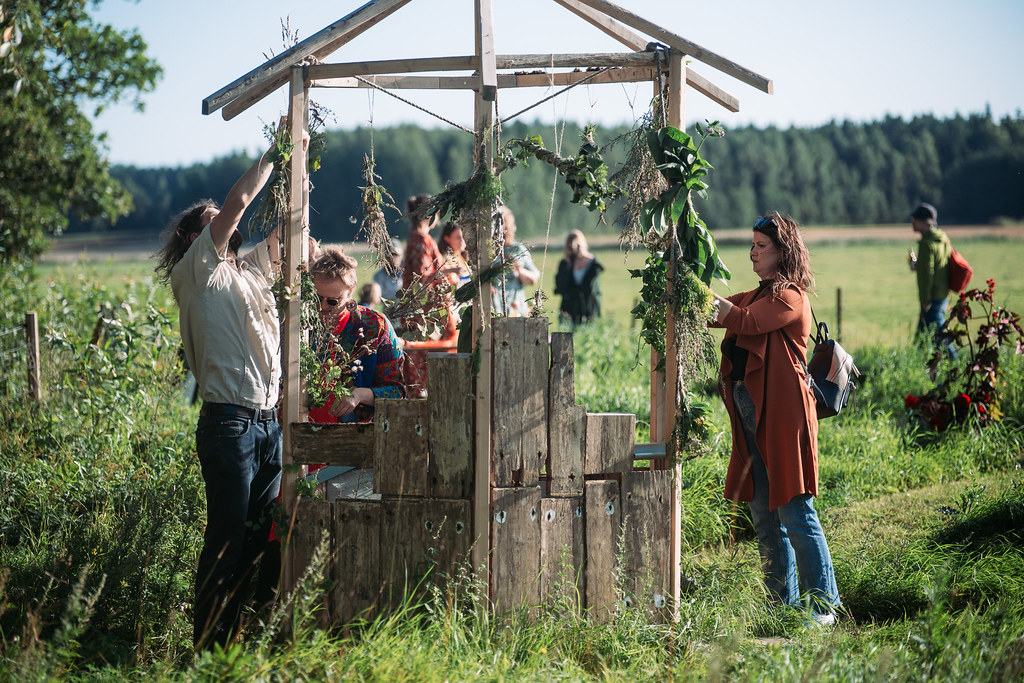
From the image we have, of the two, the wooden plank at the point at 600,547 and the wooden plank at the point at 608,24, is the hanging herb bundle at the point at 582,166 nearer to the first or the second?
the wooden plank at the point at 608,24

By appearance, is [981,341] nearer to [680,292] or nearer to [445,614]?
[680,292]

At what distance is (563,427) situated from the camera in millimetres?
3549

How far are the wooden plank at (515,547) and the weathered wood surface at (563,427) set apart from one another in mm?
138

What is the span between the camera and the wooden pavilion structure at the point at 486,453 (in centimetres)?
344

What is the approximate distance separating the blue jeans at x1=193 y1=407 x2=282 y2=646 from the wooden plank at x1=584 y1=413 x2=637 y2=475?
4.76 ft

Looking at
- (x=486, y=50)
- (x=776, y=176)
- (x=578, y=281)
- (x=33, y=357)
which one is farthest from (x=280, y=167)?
(x=776, y=176)

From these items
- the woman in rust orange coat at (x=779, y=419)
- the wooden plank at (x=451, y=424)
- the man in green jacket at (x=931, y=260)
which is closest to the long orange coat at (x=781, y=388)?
the woman in rust orange coat at (x=779, y=419)

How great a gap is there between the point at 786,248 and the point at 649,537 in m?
1.54

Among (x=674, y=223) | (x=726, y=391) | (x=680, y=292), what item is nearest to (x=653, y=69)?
(x=674, y=223)

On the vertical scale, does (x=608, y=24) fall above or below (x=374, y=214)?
above

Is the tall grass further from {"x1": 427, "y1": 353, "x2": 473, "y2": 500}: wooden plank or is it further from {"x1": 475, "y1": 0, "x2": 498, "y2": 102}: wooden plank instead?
{"x1": 475, "y1": 0, "x2": 498, "y2": 102}: wooden plank

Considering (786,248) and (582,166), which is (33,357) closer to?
(582,166)

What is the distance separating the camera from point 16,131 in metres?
13.9

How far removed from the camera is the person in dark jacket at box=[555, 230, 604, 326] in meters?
11.0
